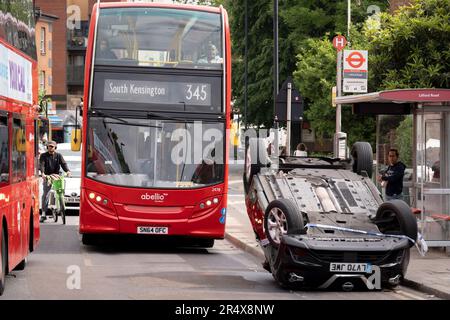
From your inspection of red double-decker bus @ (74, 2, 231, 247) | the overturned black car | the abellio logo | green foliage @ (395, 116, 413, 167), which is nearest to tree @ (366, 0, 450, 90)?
green foliage @ (395, 116, 413, 167)

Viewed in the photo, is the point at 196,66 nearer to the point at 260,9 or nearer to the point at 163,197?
the point at 163,197

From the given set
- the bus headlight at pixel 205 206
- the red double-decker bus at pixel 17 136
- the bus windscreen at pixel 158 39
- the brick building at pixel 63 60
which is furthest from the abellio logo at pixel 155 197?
the brick building at pixel 63 60

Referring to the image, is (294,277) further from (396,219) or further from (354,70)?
(354,70)

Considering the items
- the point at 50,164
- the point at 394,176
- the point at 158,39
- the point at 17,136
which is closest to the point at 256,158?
the point at 17,136

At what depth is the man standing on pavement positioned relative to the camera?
19.4 metres

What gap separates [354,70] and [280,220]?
37.7ft

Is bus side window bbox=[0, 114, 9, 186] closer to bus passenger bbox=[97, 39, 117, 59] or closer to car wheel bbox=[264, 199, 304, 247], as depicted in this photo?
car wheel bbox=[264, 199, 304, 247]

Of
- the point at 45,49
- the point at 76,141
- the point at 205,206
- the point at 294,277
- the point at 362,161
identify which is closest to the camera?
the point at 294,277

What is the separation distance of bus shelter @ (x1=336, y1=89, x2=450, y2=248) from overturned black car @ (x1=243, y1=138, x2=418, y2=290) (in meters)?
2.52

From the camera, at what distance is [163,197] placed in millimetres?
19344

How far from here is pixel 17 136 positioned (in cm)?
1438

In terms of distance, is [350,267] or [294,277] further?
[294,277]

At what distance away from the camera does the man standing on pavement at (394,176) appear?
63.6ft

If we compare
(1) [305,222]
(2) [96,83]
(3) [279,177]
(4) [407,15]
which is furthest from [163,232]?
(4) [407,15]
